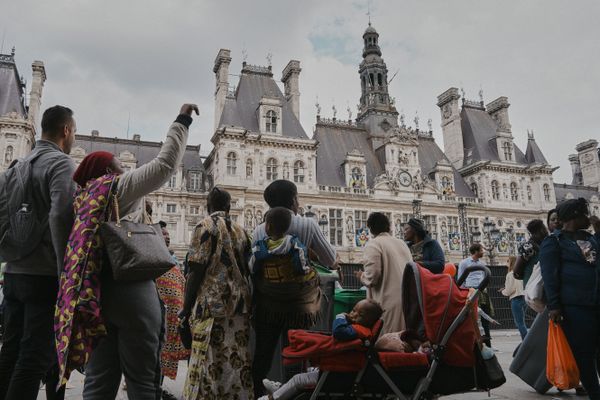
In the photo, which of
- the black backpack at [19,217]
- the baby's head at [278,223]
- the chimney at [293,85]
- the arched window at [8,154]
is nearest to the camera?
the black backpack at [19,217]

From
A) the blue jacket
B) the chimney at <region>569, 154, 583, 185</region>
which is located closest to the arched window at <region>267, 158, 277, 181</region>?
the blue jacket

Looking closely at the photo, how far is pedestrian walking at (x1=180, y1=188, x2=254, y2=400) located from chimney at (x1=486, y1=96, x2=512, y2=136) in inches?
1696

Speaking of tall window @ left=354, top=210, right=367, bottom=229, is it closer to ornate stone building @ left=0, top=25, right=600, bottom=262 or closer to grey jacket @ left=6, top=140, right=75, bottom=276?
ornate stone building @ left=0, top=25, right=600, bottom=262

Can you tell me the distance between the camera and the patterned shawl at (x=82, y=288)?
2689 mm

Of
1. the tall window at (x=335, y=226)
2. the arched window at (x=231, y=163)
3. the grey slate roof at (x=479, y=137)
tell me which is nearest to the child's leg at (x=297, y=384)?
the arched window at (x=231, y=163)

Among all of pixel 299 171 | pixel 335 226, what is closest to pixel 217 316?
pixel 335 226

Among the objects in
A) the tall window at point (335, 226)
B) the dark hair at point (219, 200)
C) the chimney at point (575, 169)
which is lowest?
the dark hair at point (219, 200)

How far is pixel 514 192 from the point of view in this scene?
37531mm

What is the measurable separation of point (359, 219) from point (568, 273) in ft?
89.5

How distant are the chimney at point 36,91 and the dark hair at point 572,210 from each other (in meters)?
32.5

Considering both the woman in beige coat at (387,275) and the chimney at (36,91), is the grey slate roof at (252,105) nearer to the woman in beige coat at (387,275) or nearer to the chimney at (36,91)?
the chimney at (36,91)

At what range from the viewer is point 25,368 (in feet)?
9.70

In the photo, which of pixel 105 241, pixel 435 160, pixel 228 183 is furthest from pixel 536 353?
pixel 435 160

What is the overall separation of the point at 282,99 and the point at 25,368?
3188 centimetres
